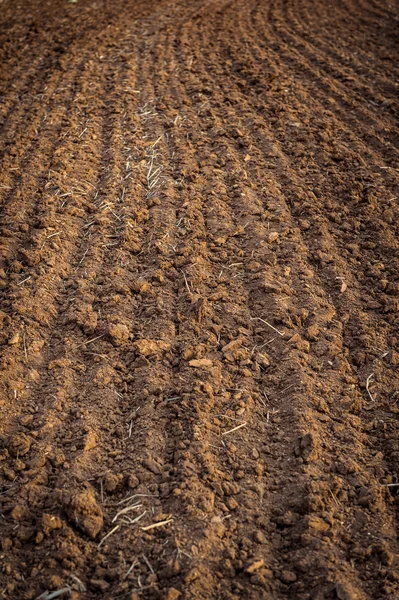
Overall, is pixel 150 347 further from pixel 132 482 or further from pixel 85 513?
pixel 85 513

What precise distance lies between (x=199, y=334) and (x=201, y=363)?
0.74 feet

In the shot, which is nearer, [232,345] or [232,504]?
[232,504]

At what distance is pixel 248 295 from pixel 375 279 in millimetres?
847

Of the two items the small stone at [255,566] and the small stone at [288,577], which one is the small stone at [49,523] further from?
the small stone at [288,577]

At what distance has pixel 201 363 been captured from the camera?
9.61 feet

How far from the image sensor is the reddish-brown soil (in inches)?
86.7

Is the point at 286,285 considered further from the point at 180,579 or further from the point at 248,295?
the point at 180,579

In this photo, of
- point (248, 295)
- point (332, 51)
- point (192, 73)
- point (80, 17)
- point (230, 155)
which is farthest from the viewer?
point (80, 17)

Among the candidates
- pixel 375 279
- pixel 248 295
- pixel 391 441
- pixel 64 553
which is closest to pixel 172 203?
pixel 248 295

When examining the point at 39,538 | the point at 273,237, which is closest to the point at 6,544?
the point at 39,538

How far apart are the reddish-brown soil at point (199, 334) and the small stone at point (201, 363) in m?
0.01

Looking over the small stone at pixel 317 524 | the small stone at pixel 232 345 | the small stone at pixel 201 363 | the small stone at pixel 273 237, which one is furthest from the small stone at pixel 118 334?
Answer: the small stone at pixel 317 524

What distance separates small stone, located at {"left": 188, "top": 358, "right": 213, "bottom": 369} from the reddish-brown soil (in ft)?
0.04

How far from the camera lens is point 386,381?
2959mm
